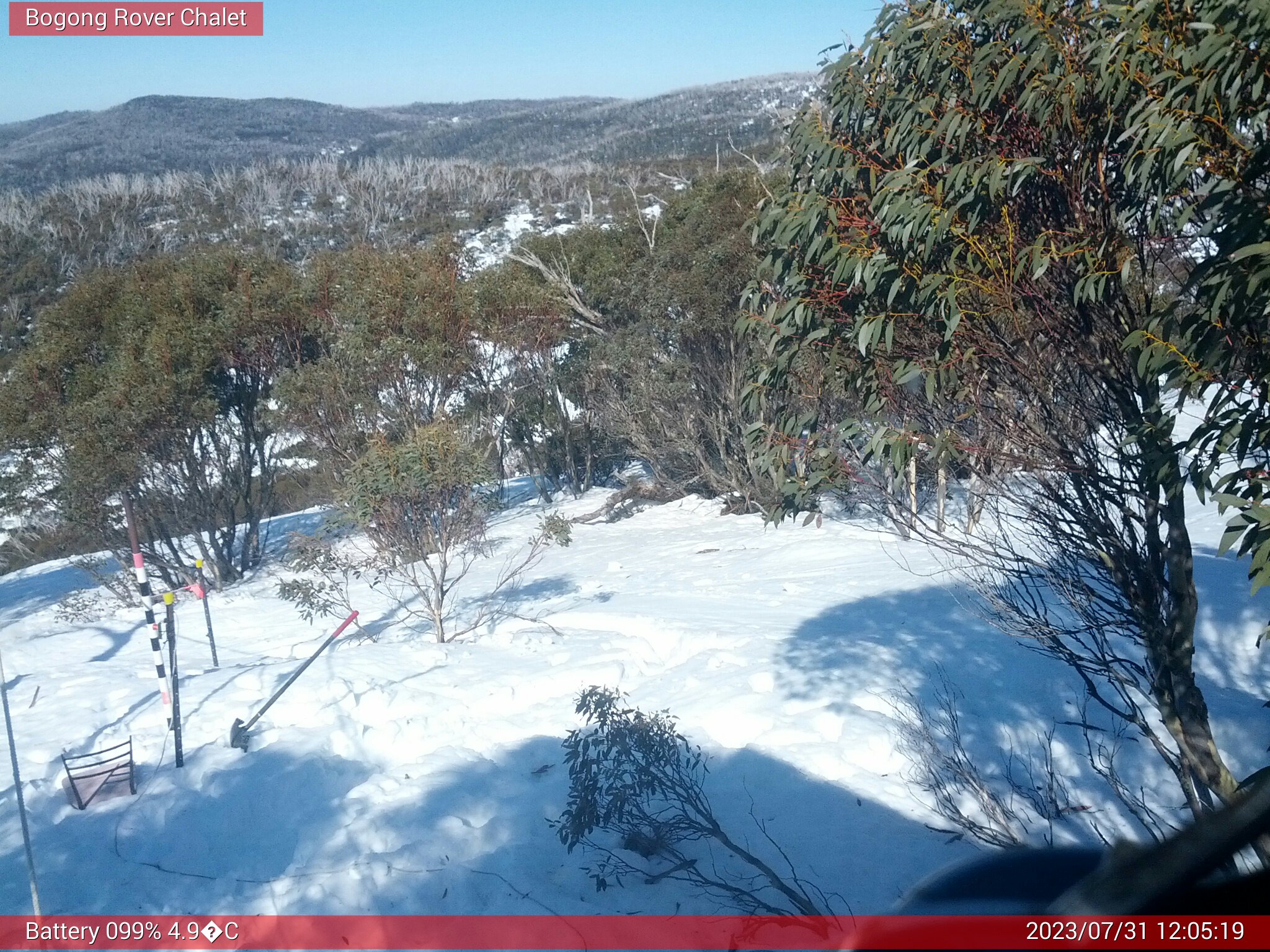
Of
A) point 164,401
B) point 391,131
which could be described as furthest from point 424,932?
point 391,131

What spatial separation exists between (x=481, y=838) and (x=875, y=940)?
12.4 feet

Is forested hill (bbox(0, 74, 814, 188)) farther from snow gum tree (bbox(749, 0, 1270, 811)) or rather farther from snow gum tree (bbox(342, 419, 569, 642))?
snow gum tree (bbox(342, 419, 569, 642))

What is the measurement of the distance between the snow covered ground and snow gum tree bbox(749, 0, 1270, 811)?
164 cm

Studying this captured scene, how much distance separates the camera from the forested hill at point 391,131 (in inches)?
1019

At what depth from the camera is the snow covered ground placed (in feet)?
14.0

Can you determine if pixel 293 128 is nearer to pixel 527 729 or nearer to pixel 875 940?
pixel 527 729

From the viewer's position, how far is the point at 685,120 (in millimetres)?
63625

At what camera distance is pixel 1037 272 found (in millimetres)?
3135

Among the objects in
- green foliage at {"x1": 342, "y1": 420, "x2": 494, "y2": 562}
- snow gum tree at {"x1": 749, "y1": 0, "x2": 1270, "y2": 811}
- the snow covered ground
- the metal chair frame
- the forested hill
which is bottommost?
the snow covered ground

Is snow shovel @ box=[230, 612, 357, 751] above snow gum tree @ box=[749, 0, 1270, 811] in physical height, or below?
below

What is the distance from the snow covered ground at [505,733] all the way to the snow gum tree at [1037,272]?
5.39 feet

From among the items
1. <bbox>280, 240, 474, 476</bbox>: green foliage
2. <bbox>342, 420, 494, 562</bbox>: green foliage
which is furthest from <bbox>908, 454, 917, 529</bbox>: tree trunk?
<bbox>280, 240, 474, 476</bbox>: green foliage

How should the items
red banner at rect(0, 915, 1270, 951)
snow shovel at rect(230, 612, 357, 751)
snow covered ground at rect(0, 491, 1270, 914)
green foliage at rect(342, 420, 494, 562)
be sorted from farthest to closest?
green foliage at rect(342, 420, 494, 562)
snow shovel at rect(230, 612, 357, 751)
snow covered ground at rect(0, 491, 1270, 914)
red banner at rect(0, 915, 1270, 951)

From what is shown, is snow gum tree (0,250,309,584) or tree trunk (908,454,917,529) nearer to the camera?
tree trunk (908,454,917,529)
